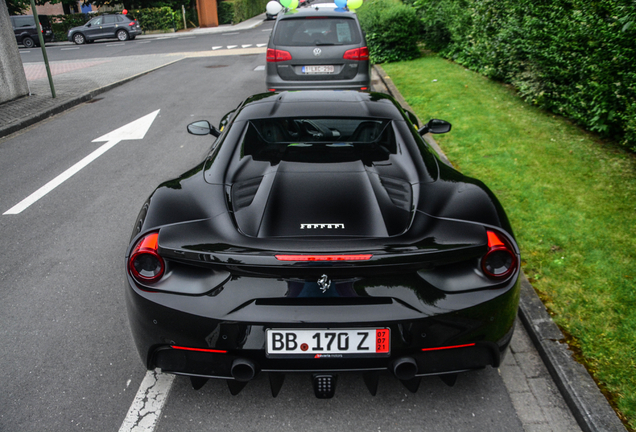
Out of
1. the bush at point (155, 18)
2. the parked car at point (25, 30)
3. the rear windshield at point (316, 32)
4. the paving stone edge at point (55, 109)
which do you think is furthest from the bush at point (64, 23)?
the rear windshield at point (316, 32)

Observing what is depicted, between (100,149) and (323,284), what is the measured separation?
22.4 ft

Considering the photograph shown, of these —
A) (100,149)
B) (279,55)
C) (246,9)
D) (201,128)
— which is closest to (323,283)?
(201,128)

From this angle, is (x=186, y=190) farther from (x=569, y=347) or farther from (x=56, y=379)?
(x=569, y=347)

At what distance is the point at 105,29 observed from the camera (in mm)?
31609

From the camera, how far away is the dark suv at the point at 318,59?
29.1ft

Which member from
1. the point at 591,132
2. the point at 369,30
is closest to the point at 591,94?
the point at 591,132

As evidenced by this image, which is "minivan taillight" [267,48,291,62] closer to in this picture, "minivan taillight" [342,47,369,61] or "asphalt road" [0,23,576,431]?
"minivan taillight" [342,47,369,61]

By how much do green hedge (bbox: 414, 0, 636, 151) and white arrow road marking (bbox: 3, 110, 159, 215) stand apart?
21.0ft

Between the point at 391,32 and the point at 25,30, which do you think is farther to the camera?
the point at 25,30

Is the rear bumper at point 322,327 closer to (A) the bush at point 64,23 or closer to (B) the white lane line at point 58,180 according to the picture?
(B) the white lane line at point 58,180

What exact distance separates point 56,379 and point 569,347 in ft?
9.84

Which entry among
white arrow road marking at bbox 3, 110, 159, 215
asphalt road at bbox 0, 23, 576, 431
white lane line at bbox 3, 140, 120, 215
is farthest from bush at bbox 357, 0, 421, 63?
asphalt road at bbox 0, 23, 576, 431

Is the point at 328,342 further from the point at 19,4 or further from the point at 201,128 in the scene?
the point at 19,4

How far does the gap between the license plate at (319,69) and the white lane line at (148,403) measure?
6.82m
